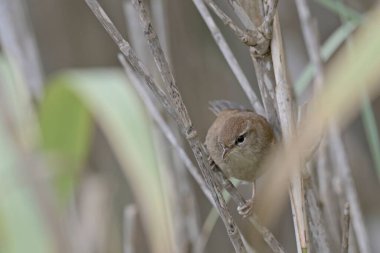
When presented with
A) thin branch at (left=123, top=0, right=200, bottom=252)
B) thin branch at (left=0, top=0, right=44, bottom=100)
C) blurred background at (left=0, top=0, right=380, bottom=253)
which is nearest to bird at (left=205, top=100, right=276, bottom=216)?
blurred background at (left=0, top=0, right=380, bottom=253)

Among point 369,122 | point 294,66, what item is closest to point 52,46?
point 294,66

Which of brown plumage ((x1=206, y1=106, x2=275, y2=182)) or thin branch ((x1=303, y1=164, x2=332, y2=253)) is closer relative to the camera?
thin branch ((x1=303, y1=164, x2=332, y2=253))

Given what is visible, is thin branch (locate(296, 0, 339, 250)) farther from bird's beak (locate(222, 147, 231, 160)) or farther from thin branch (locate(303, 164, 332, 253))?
thin branch (locate(303, 164, 332, 253))

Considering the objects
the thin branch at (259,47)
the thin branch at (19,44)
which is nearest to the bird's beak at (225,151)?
the thin branch at (259,47)

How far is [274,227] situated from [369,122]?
0.77 m

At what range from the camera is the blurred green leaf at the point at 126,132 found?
0.68m

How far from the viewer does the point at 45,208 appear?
1.76 feet

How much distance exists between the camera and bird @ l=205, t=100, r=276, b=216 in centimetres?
139

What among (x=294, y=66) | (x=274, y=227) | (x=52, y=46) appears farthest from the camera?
(x=52, y=46)

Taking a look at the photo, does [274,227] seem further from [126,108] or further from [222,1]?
[126,108]

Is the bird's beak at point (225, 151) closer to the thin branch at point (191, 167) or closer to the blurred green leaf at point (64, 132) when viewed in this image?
the thin branch at point (191, 167)

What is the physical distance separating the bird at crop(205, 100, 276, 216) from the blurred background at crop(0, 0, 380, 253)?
0.44ft

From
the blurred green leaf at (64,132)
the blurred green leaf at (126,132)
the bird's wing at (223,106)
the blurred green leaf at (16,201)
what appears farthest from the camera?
the bird's wing at (223,106)

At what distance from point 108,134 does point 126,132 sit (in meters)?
0.21
